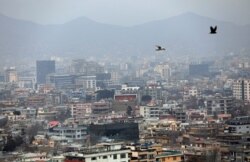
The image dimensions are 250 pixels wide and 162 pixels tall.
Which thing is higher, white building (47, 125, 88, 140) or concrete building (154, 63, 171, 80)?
concrete building (154, 63, 171, 80)

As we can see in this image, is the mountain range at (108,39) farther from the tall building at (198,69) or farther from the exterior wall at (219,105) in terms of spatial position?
the exterior wall at (219,105)

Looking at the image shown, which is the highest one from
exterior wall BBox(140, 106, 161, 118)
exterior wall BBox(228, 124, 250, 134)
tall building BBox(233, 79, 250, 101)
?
tall building BBox(233, 79, 250, 101)

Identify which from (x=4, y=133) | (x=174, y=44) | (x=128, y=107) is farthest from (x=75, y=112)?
(x=174, y=44)

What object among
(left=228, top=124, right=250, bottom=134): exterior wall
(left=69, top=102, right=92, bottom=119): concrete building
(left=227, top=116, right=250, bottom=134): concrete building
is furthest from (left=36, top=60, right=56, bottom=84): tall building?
(left=228, top=124, right=250, bottom=134): exterior wall

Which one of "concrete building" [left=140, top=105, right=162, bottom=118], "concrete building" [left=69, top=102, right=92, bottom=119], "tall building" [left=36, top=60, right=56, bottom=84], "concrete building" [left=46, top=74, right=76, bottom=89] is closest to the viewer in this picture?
"concrete building" [left=140, top=105, right=162, bottom=118]

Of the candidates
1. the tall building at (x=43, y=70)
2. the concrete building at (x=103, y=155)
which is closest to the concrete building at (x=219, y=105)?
the concrete building at (x=103, y=155)

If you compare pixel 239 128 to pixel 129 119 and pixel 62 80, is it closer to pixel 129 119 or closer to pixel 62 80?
pixel 129 119

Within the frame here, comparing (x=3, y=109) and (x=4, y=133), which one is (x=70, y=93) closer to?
(x=3, y=109)

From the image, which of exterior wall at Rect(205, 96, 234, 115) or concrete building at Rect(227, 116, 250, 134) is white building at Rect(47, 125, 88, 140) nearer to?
concrete building at Rect(227, 116, 250, 134)

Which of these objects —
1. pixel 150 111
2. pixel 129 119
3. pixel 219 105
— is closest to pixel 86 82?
pixel 219 105
